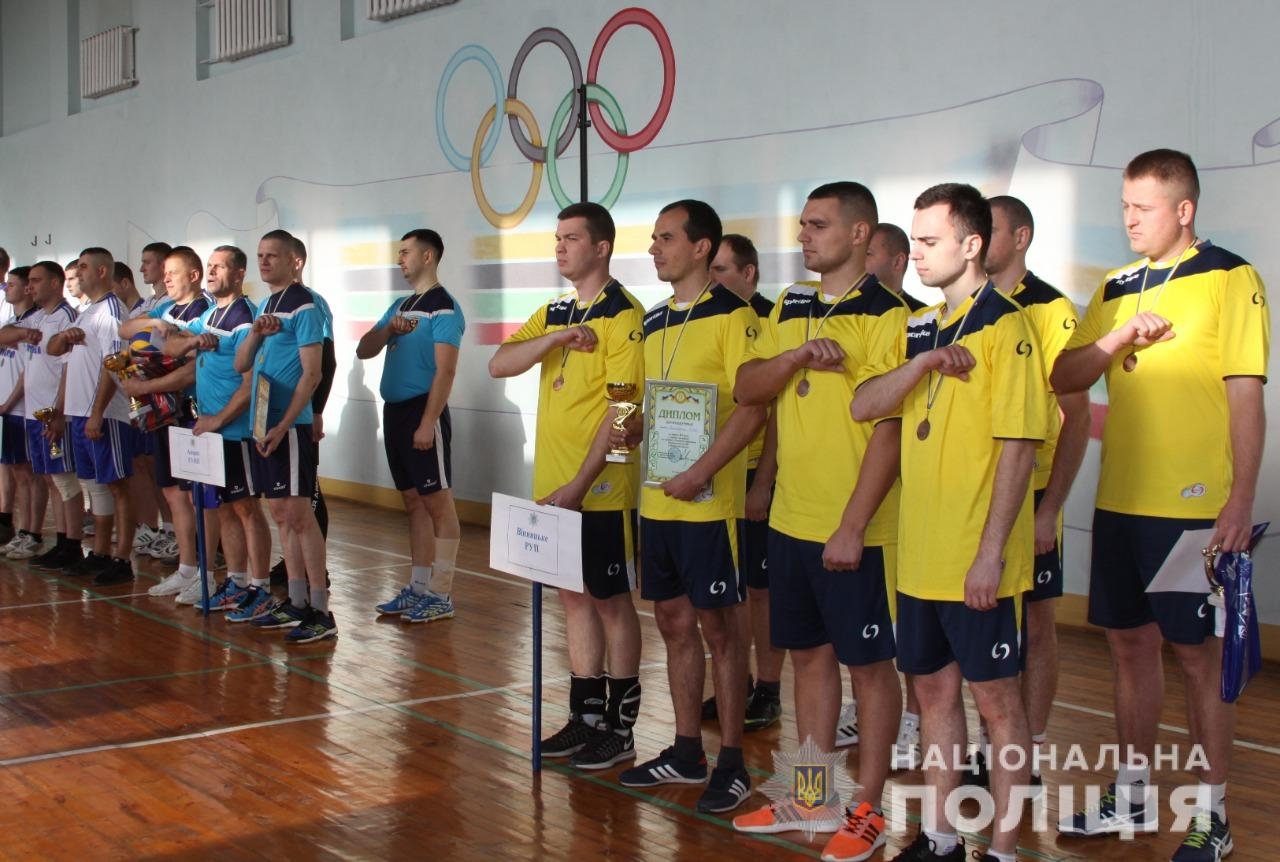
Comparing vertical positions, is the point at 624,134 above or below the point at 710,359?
above

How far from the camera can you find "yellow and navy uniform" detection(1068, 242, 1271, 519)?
9.78 feet

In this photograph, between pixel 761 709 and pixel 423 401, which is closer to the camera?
pixel 761 709

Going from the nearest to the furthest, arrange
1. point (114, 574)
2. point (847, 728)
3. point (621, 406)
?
point (621, 406) → point (847, 728) → point (114, 574)

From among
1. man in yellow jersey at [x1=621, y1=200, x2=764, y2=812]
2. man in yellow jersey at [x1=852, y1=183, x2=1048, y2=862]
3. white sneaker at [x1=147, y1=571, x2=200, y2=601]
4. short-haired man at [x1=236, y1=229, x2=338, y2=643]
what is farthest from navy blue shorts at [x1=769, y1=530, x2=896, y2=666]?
white sneaker at [x1=147, y1=571, x2=200, y2=601]

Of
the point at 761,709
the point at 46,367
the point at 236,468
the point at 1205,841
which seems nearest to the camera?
the point at 1205,841

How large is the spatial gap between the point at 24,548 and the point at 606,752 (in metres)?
5.22

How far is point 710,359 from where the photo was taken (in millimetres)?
3561

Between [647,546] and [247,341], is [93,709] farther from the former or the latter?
[647,546]

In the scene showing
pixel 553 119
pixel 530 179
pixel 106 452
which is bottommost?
pixel 106 452

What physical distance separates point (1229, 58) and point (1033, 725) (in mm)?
3228

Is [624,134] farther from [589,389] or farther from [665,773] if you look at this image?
[665,773]

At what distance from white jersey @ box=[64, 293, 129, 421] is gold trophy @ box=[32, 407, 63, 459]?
0.20m

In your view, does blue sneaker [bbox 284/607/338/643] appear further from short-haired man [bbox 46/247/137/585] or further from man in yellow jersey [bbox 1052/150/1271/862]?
man in yellow jersey [bbox 1052/150/1271/862]

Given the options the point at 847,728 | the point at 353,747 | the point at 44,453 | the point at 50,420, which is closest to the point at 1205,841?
the point at 847,728
